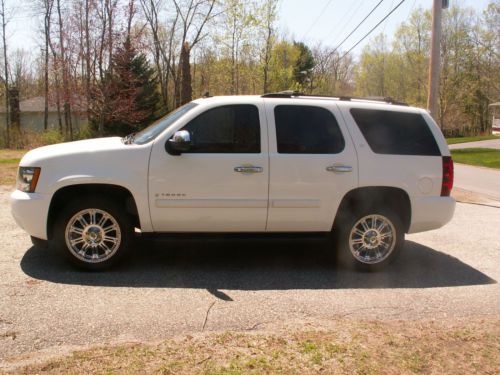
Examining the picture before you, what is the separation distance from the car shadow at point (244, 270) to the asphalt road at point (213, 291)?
0.04 feet

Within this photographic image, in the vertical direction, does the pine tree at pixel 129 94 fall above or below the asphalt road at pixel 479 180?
above

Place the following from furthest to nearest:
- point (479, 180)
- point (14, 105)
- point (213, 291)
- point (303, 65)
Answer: point (303, 65)
point (14, 105)
point (479, 180)
point (213, 291)

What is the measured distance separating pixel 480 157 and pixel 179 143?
73.9 ft

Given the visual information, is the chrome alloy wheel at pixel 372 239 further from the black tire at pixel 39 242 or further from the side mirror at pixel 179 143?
the black tire at pixel 39 242

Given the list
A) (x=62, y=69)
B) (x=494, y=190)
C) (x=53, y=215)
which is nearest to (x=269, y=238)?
(x=53, y=215)

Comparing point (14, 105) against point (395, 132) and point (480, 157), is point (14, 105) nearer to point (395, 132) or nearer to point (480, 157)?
point (480, 157)

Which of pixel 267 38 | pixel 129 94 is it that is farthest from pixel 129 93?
pixel 267 38

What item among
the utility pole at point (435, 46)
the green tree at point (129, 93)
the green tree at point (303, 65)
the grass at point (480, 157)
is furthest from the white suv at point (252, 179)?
the green tree at point (303, 65)

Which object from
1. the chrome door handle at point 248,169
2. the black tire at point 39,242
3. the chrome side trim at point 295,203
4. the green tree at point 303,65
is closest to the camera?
the chrome door handle at point 248,169

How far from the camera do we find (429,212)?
5.60 meters

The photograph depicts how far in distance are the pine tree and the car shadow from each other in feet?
67.4

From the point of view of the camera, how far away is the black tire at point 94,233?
199 inches

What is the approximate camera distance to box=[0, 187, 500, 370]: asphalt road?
3859mm

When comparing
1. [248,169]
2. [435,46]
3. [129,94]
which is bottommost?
[248,169]
